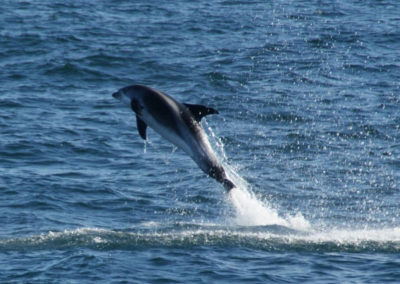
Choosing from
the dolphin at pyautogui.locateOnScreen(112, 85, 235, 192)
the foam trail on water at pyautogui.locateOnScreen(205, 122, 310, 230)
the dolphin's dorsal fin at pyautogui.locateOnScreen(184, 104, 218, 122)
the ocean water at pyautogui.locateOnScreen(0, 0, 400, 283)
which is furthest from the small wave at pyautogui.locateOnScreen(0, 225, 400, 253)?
the dolphin's dorsal fin at pyautogui.locateOnScreen(184, 104, 218, 122)

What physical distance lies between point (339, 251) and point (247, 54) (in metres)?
21.8

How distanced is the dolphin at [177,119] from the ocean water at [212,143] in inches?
127

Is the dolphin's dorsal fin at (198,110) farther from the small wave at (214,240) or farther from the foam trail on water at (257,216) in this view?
the foam trail on water at (257,216)

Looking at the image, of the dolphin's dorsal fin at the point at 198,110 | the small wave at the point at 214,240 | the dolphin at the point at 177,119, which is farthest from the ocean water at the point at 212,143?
the dolphin's dorsal fin at the point at 198,110

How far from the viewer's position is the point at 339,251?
738 inches

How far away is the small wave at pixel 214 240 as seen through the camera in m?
18.8

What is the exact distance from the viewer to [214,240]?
19156 mm

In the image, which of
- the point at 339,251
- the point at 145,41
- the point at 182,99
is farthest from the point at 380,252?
the point at 145,41

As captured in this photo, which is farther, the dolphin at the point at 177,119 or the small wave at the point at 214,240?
the small wave at the point at 214,240

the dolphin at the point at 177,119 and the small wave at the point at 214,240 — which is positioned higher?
the dolphin at the point at 177,119

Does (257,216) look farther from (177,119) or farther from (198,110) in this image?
(177,119)

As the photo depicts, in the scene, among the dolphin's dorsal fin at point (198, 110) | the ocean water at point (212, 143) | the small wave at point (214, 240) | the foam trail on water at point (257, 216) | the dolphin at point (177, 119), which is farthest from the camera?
the foam trail on water at point (257, 216)

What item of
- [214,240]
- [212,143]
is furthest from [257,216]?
[212,143]

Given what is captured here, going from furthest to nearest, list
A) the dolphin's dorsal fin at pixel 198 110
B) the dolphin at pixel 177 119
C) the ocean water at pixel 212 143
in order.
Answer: the ocean water at pixel 212 143 < the dolphin's dorsal fin at pixel 198 110 < the dolphin at pixel 177 119
